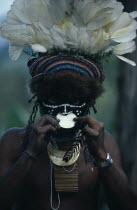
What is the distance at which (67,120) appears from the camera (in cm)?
509

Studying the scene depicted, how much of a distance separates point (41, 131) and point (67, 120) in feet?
0.75

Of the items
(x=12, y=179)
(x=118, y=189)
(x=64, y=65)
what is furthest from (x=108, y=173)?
(x=64, y=65)

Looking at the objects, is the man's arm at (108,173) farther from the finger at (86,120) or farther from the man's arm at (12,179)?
the man's arm at (12,179)

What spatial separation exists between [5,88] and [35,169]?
2759 millimetres

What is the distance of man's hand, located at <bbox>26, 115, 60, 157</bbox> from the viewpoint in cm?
499

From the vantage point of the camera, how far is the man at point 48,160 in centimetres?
506

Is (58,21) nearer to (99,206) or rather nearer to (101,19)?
(101,19)

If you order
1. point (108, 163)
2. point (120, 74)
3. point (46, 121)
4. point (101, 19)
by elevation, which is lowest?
point (108, 163)

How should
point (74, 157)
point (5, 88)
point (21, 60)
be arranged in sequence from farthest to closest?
point (5, 88) < point (21, 60) < point (74, 157)

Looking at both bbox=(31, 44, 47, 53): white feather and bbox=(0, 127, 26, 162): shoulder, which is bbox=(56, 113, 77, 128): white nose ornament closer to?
bbox=(31, 44, 47, 53): white feather

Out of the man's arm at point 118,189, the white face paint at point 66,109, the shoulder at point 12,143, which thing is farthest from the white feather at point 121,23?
the shoulder at point 12,143

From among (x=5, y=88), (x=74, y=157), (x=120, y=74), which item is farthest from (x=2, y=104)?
(x=74, y=157)

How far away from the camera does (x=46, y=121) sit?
16.4ft

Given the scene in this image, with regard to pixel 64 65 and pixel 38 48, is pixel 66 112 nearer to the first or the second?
pixel 64 65
